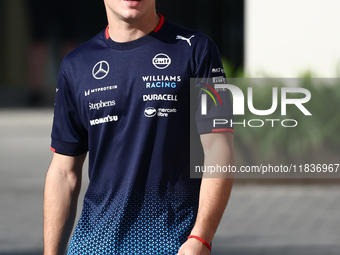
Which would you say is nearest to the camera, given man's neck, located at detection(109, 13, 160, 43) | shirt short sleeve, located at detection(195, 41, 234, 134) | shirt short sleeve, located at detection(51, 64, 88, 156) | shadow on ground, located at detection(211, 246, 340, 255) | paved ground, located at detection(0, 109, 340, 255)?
shirt short sleeve, located at detection(195, 41, 234, 134)

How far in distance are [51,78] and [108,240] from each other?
957 inches

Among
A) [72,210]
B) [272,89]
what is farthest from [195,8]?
[72,210]

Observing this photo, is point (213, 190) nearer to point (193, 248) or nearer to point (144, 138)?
point (193, 248)

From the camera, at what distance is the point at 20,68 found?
25734 mm

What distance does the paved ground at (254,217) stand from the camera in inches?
266

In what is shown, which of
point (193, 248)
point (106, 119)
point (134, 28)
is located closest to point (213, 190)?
point (193, 248)

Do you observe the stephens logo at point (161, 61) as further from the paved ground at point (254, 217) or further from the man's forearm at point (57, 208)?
the paved ground at point (254, 217)

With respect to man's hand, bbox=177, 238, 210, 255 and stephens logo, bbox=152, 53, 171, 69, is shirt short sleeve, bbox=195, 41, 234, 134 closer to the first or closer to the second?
stephens logo, bbox=152, 53, 171, 69

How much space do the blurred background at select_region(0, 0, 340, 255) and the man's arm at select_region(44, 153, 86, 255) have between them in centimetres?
404

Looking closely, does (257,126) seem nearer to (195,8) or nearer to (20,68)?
(195,8)

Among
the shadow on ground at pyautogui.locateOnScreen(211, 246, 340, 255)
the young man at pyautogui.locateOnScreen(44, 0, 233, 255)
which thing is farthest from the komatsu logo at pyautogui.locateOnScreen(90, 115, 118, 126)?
the shadow on ground at pyautogui.locateOnScreen(211, 246, 340, 255)

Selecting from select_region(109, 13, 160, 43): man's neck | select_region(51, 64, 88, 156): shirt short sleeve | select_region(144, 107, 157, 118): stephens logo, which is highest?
select_region(109, 13, 160, 43): man's neck

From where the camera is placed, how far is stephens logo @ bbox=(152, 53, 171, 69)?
7.92 ft

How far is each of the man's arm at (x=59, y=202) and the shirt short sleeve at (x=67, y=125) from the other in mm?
44
